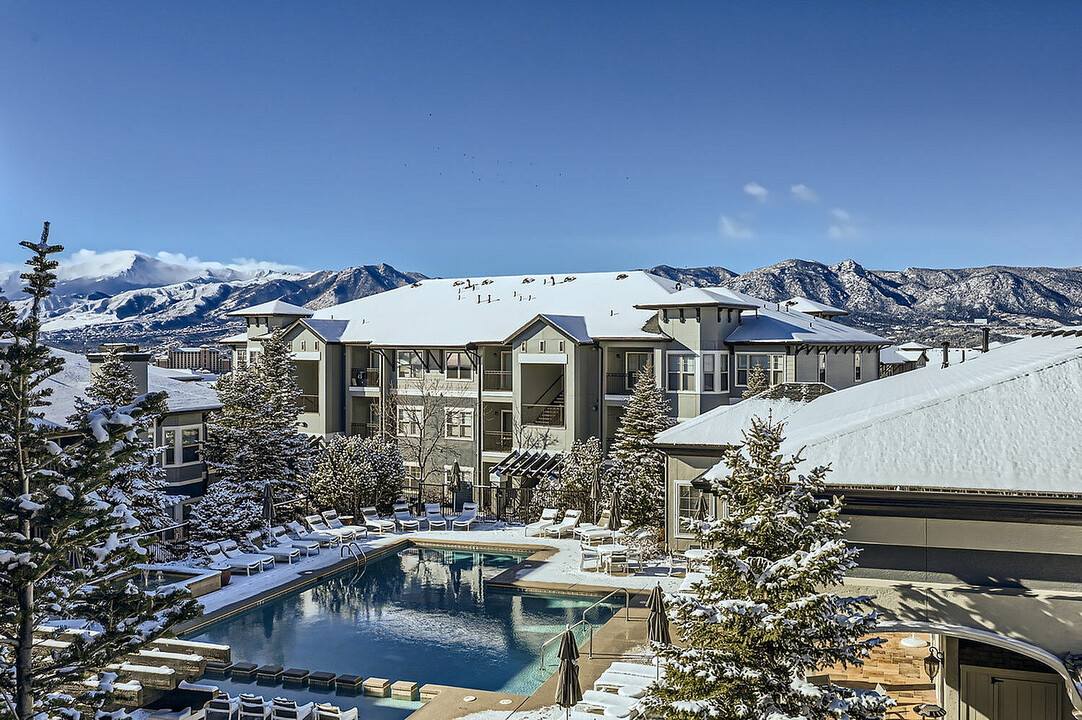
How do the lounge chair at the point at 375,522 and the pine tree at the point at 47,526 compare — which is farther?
the lounge chair at the point at 375,522

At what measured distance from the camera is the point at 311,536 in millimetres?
25094

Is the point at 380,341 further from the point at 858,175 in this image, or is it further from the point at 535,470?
the point at 858,175

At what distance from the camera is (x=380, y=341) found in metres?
37.4

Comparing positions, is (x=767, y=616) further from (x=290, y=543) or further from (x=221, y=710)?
(x=290, y=543)

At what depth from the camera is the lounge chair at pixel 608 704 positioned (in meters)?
12.1

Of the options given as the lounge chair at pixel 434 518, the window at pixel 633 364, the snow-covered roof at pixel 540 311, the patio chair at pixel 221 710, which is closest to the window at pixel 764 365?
the snow-covered roof at pixel 540 311

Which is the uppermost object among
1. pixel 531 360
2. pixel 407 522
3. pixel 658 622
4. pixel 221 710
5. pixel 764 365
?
pixel 531 360

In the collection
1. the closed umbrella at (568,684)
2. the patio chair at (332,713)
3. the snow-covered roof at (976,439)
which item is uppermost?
the snow-covered roof at (976,439)

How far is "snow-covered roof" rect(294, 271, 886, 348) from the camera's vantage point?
1293 inches

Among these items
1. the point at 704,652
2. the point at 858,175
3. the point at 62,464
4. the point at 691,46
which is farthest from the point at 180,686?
the point at 858,175

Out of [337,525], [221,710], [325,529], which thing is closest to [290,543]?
[325,529]

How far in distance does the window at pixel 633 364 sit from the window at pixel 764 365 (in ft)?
11.9

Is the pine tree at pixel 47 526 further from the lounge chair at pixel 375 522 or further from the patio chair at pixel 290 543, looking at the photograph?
the lounge chair at pixel 375 522

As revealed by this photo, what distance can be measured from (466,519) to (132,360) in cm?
1234
